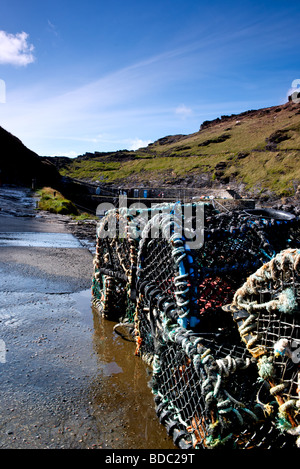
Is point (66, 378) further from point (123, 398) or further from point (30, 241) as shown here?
point (30, 241)

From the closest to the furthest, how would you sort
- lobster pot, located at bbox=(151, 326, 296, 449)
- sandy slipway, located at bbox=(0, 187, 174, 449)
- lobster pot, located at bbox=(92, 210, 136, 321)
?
1. lobster pot, located at bbox=(151, 326, 296, 449)
2. sandy slipway, located at bbox=(0, 187, 174, 449)
3. lobster pot, located at bbox=(92, 210, 136, 321)

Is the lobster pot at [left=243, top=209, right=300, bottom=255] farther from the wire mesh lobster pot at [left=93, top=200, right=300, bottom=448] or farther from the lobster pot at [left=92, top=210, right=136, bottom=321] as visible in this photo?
the lobster pot at [left=92, top=210, right=136, bottom=321]

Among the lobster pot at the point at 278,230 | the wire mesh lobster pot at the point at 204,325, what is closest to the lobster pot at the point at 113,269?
the wire mesh lobster pot at the point at 204,325

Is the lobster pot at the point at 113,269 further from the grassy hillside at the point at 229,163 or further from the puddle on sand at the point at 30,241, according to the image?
the grassy hillside at the point at 229,163

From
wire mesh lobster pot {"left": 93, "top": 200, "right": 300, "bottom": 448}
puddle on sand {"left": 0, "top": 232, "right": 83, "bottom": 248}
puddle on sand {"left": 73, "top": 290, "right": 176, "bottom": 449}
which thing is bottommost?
A: puddle on sand {"left": 73, "top": 290, "right": 176, "bottom": 449}

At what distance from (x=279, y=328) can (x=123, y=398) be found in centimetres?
189

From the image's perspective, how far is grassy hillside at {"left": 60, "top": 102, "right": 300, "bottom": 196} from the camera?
43406 mm

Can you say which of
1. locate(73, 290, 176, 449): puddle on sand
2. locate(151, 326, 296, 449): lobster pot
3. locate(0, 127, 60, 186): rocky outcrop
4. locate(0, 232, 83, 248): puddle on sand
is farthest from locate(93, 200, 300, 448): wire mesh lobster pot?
locate(0, 127, 60, 186): rocky outcrop

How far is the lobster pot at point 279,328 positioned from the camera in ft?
4.64

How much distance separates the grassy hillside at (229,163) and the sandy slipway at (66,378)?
35866 mm

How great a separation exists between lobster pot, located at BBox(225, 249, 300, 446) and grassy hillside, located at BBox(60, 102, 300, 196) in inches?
1482

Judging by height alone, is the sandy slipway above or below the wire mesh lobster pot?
below

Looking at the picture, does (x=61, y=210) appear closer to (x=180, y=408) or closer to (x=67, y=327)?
(x=67, y=327)
